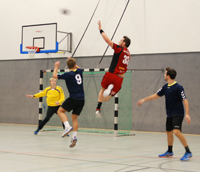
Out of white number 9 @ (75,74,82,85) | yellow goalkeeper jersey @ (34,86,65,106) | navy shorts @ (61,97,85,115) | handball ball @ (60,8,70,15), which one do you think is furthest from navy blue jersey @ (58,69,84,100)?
handball ball @ (60,8,70,15)

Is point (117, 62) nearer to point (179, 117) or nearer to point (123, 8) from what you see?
point (179, 117)

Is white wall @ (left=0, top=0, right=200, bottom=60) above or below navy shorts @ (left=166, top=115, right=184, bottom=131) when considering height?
above

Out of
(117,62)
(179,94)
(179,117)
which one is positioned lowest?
(179,117)

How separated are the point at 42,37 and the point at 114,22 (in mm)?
3367

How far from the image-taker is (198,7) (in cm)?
1330

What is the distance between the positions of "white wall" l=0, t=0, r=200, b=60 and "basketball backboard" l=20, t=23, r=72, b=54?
108 cm

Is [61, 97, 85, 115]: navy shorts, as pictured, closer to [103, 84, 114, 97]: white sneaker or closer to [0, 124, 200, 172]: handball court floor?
[103, 84, 114, 97]: white sneaker

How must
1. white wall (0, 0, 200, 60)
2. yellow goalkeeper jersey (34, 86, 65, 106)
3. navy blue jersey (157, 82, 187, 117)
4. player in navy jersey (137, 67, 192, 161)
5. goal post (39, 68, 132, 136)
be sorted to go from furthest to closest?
goal post (39, 68, 132, 136) < white wall (0, 0, 200, 60) < yellow goalkeeper jersey (34, 86, 65, 106) < navy blue jersey (157, 82, 187, 117) < player in navy jersey (137, 67, 192, 161)

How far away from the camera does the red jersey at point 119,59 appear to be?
26.5ft

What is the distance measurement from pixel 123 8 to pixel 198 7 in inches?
128

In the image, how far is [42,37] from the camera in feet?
50.5

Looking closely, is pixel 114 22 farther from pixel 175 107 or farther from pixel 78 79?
pixel 175 107

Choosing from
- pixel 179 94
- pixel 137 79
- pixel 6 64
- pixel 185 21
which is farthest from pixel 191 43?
pixel 6 64

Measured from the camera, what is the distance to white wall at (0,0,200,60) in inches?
534
